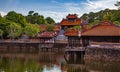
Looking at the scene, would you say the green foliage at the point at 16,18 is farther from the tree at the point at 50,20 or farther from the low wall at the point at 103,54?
the low wall at the point at 103,54

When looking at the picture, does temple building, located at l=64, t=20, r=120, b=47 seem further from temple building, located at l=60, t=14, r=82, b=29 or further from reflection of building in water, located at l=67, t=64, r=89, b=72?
temple building, located at l=60, t=14, r=82, b=29

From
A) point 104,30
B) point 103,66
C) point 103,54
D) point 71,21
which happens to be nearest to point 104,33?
point 104,30

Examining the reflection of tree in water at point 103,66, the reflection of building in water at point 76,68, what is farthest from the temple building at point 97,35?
the reflection of building in water at point 76,68

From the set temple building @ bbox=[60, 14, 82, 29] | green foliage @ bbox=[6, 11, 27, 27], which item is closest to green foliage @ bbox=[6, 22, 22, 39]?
green foliage @ bbox=[6, 11, 27, 27]

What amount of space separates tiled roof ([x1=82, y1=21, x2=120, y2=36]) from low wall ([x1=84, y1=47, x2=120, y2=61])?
3701 mm

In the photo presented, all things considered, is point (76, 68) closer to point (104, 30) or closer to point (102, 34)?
point (102, 34)

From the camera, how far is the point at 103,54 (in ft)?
132

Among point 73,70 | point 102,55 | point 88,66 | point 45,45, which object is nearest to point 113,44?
point 102,55

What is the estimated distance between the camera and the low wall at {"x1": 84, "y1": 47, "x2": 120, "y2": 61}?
130 ft

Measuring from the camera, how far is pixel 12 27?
7325cm

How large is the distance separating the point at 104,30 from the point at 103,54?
5277 millimetres

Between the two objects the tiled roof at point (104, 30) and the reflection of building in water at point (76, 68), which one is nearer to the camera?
the reflection of building in water at point (76, 68)

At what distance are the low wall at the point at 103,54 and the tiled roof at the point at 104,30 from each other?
12.1 ft

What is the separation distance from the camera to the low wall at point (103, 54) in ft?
130
